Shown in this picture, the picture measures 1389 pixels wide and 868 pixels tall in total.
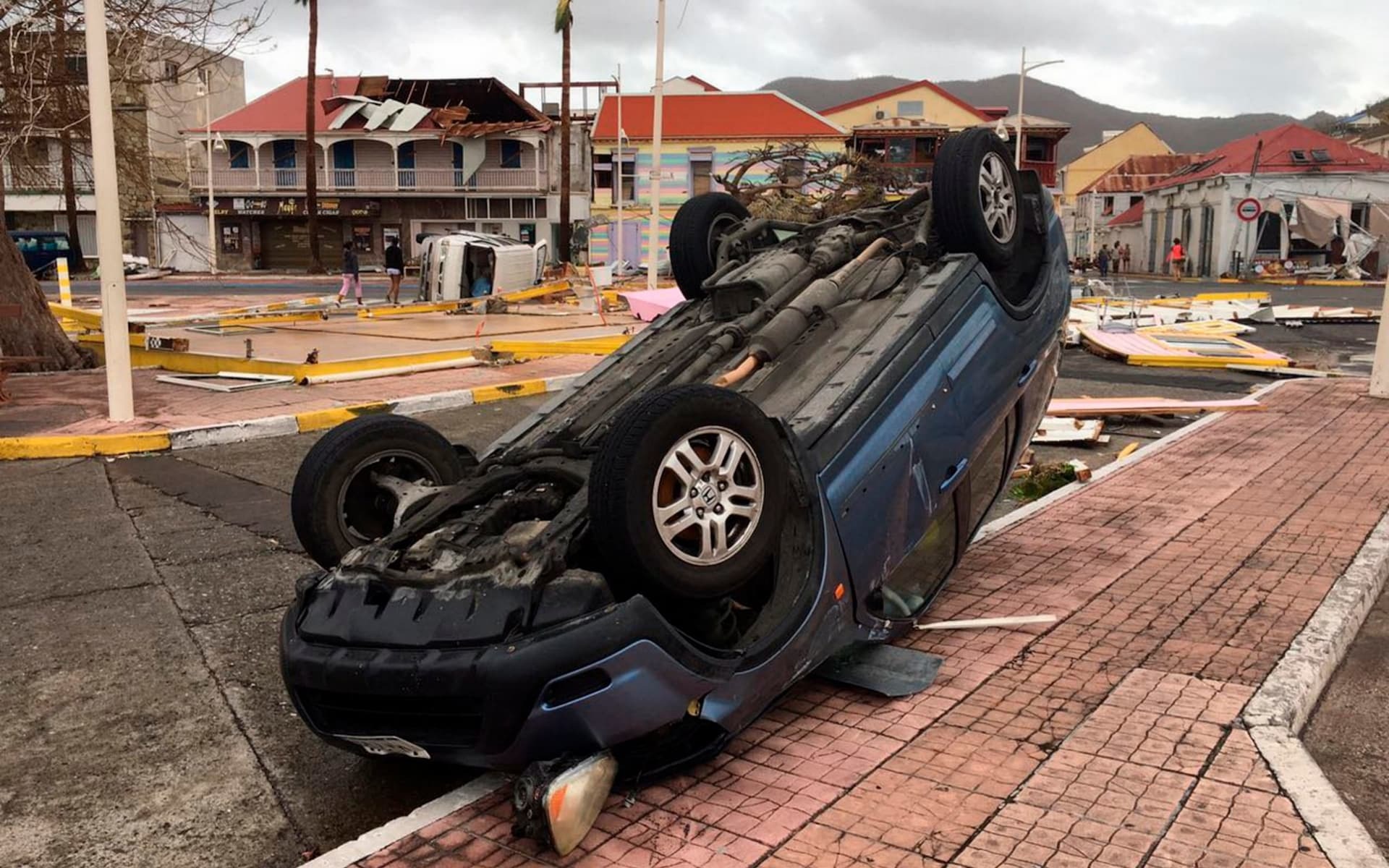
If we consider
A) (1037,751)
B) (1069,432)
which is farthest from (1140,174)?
(1037,751)

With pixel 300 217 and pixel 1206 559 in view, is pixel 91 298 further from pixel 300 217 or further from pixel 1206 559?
pixel 1206 559

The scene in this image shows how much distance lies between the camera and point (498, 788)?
3463 millimetres

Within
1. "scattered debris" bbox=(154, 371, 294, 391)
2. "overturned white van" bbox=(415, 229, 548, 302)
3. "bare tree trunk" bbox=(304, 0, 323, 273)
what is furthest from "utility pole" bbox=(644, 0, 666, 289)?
"bare tree trunk" bbox=(304, 0, 323, 273)

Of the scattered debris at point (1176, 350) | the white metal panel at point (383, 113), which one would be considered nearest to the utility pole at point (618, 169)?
the white metal panel at point (383, 113)

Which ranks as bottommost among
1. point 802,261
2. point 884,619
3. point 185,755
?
point 185,755

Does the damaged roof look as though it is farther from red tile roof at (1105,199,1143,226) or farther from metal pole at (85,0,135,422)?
metal pole at (85,0,135,422)

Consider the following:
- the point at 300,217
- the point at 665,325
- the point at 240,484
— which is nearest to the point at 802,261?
the point at 665,325

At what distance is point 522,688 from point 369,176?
179ft

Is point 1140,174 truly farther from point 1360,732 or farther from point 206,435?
point 1360,732

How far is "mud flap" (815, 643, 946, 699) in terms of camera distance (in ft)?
13.4

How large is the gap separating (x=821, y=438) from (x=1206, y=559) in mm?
3179

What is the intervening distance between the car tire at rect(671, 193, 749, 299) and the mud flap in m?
2.03

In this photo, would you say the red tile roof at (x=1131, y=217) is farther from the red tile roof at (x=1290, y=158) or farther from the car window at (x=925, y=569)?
the car window at (x=925, y=569)

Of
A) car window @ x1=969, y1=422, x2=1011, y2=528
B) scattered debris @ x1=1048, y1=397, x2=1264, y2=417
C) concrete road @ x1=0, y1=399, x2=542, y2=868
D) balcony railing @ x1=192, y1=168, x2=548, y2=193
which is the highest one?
balcony railing @ x1=192, y1=168, x2=548, y2=193
